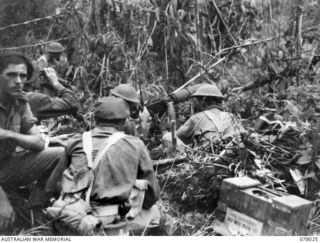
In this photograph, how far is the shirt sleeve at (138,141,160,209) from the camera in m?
3.55

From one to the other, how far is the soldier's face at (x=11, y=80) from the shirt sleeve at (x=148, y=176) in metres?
1.31

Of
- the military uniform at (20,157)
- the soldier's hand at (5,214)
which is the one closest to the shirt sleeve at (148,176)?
the military uniform at (20,157)

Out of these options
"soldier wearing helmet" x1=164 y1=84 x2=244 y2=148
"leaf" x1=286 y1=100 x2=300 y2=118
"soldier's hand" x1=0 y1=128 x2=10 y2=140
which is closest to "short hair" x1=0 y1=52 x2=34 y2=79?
"soldier's hand" x1=0 y1=128 x2=10 y2=140

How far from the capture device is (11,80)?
407cm

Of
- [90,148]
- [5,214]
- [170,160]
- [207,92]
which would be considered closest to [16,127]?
[5,214]

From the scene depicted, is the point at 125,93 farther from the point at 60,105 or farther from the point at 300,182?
the point at 300,182

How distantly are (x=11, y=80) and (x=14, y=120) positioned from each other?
0.36 m

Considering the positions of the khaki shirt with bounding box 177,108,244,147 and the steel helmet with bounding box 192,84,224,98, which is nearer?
the khaki shirt with bounding box 177,108,244,147

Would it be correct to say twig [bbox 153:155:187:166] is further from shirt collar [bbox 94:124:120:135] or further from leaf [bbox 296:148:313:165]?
shirt collar [bbox 94:124:120:135]

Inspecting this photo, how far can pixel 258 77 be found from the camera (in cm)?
608

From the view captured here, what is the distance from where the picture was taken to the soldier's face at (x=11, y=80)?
13.3 ft

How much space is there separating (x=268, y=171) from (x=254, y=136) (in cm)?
43

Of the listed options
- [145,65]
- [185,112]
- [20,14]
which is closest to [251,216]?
[185,112]

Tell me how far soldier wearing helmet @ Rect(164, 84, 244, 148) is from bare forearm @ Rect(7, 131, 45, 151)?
1506 millimetres
